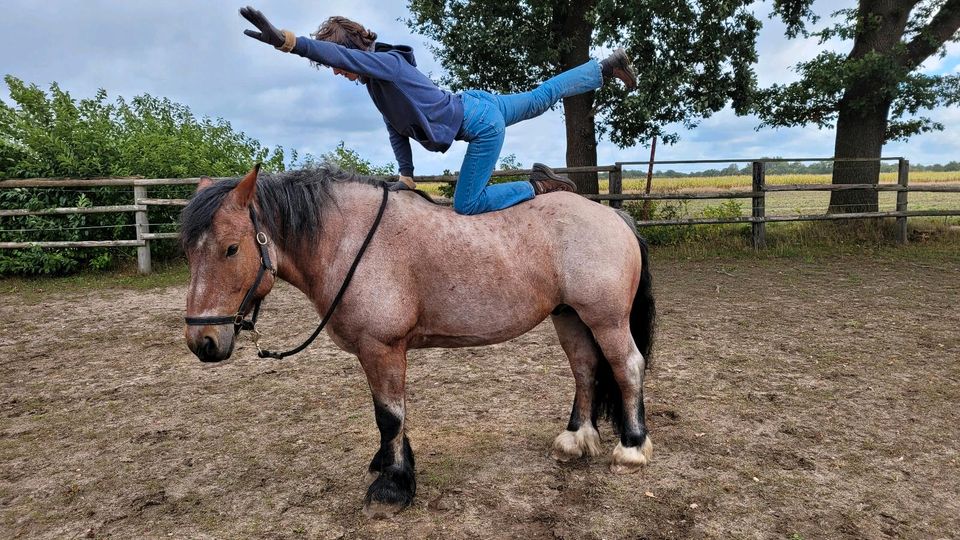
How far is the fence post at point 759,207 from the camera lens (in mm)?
12047

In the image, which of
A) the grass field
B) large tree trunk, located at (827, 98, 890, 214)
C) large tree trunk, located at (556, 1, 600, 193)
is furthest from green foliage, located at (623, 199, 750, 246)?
large tree trunk, located at (827, 98, 890, 214)

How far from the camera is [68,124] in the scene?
1110cm

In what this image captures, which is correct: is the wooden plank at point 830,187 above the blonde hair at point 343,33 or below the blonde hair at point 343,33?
below

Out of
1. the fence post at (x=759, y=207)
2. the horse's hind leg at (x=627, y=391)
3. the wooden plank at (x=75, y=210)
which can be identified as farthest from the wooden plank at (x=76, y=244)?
the fence post at (x=759, y=207)

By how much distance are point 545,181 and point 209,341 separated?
2064 millimetres

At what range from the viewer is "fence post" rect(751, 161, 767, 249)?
474 inches

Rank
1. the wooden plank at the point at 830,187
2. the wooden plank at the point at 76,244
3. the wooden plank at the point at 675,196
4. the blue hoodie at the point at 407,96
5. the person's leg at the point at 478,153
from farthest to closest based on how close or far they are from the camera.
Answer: the wooden plank at the point at 830,187 < the wooden plank at the point at 675,196 < the wooden plank at the point at 76,244 < the person's leg at the point at 478,153 < the blue hoodie at the point at 407,96

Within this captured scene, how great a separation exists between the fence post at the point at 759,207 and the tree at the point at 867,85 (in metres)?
1.25

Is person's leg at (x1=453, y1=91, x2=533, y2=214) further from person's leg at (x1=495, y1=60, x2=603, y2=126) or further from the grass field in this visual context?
the grass field

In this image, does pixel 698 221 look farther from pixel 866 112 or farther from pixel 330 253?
pixel 330 253

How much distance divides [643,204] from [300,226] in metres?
10.9

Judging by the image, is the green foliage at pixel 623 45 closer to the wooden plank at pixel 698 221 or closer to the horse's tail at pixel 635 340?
the wooden plank at pixel 698 221

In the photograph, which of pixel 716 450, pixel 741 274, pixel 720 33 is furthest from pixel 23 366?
pixel 720 33

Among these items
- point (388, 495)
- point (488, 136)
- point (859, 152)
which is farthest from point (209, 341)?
point (859, 152)
